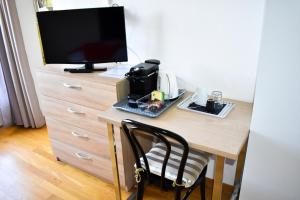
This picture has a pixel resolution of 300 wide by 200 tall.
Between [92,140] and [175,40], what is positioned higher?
[175,40]

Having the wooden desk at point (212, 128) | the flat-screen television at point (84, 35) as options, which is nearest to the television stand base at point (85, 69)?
the flat-screen television at point (84, 35)

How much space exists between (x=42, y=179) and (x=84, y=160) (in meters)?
0.42

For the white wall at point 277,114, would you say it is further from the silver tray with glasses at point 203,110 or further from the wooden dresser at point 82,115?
the wooden dresser at point 82,115

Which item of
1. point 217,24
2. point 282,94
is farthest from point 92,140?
point 282,94

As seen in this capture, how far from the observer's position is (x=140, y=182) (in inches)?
59.1

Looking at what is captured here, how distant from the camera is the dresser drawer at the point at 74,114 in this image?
186 cm

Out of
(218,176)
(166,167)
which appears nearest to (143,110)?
(166,167)

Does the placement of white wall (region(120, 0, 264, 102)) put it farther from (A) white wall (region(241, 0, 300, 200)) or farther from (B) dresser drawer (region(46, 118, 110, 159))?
(B) dresser drawer (region(46, 118, 110, 159))

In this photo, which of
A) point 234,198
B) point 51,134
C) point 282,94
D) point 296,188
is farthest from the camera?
point 51,134

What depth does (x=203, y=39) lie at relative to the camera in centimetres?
169

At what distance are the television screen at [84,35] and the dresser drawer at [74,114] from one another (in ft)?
1.18

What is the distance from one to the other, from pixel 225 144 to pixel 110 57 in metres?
1.14

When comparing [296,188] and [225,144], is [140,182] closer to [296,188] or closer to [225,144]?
[225,144]

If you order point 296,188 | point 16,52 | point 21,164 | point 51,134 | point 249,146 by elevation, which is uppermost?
point 16,52
